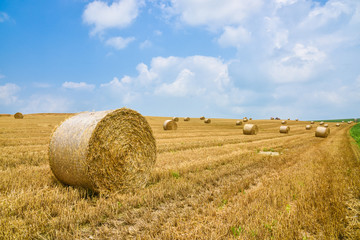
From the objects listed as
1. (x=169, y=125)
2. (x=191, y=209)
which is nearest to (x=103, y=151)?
(x=191, y=209)

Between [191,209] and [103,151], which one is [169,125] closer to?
[103,151]

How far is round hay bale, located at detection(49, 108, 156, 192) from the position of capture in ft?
15.8

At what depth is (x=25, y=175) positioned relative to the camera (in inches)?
215

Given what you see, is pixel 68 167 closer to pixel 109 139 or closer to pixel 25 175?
pixel 109 139

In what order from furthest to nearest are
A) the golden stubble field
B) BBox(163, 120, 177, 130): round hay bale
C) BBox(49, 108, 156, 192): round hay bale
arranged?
BBox(163, 120, 177, 130): round hay bale < BBox(49, 108, 156, 192): round hay bale < the golden stubble field

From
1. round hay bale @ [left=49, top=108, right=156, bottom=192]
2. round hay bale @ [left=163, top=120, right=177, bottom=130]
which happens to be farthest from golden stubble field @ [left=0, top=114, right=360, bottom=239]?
round hay bale @ [left=163, top=120, right=177, bottom=130]

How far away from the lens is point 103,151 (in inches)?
204

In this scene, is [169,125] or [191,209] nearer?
[191,209]

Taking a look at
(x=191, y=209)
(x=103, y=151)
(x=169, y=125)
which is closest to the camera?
(x=191, y=209)

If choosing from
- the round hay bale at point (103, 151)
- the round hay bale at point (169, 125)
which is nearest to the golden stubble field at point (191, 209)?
the round hay bale at point (103, 151)

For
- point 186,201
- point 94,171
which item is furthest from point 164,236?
point 94,171

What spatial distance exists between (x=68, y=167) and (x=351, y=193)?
6.58 m

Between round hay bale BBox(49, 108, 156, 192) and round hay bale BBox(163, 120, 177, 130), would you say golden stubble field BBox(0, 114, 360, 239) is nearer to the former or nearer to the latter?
round hay bale BBox(49, 108, 156, 192)

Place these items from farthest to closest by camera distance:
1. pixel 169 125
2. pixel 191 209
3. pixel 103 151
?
1. pixel 169 125
2. pixel 103 151
3. pixel 191 209
